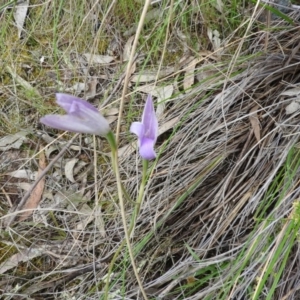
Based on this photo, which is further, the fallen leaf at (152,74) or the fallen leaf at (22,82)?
the fallen leaf at (22,82)

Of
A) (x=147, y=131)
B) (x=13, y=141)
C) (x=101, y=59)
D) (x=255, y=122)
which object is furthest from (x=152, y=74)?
(x=147, y=131)

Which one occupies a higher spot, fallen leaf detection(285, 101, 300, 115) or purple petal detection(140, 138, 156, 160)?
purple petal detection(140, 138, 156, 160)

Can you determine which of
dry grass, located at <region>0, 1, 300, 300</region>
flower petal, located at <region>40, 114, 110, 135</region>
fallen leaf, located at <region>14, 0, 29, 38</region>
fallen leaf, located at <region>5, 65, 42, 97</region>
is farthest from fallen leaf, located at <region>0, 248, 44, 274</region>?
flower petal, located at <region>40, 114, 110, 135</region>

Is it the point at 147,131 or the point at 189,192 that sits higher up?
the point at 147,131

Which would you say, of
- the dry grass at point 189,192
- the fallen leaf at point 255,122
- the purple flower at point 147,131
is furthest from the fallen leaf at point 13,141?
the purple flower at point 147,131

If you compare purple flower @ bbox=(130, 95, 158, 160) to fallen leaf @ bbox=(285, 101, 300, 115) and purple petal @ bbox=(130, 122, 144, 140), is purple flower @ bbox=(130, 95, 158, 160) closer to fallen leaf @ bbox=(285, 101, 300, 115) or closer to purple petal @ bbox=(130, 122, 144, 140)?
purple petal @ bbox=(130, 122, 144, 140)

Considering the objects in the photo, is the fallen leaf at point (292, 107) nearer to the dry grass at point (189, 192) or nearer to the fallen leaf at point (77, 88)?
the dry grass at point (189, 192)

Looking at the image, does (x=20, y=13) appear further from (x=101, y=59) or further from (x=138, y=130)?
(x=138, y=130)
